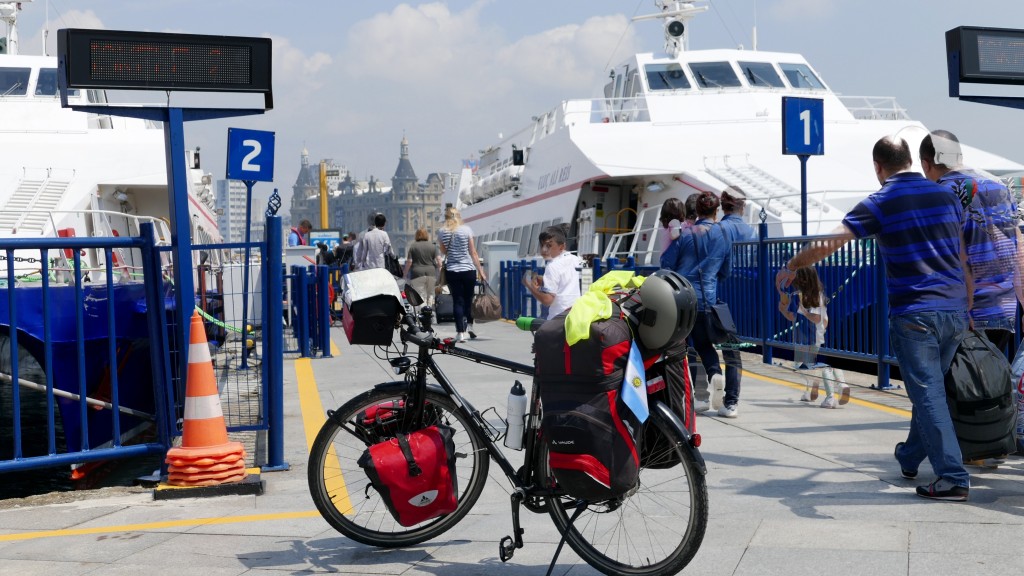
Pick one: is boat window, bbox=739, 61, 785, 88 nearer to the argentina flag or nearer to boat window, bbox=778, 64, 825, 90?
boat window, bbox=778, 64, 825, 90

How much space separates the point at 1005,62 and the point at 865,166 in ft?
53.1

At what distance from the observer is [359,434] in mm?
4512

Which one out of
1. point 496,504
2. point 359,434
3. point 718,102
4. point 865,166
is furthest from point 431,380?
point 718,102

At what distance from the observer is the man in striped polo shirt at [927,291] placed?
5.09 m

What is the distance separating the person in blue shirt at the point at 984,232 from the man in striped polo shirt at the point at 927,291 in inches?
21.0

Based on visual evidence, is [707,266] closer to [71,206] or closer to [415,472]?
[415,472]

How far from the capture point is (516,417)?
4.25 metres

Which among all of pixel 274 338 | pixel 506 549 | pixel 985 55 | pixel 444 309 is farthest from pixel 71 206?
pixel 506 549

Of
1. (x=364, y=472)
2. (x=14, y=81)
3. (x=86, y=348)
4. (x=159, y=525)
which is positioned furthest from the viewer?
(x=14, y=81)

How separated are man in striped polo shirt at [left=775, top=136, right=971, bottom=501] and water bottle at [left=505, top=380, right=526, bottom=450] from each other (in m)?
1.91

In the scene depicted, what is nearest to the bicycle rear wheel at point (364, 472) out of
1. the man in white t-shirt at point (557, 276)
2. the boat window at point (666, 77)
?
the man in white t-shirt at point (557, 276)

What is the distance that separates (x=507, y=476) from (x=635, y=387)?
0.76 metres

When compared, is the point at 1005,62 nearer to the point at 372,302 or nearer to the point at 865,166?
the point at 372,302

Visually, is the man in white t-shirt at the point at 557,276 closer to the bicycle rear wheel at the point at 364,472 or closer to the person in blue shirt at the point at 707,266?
the person in blue shirt at the point at 707,266
